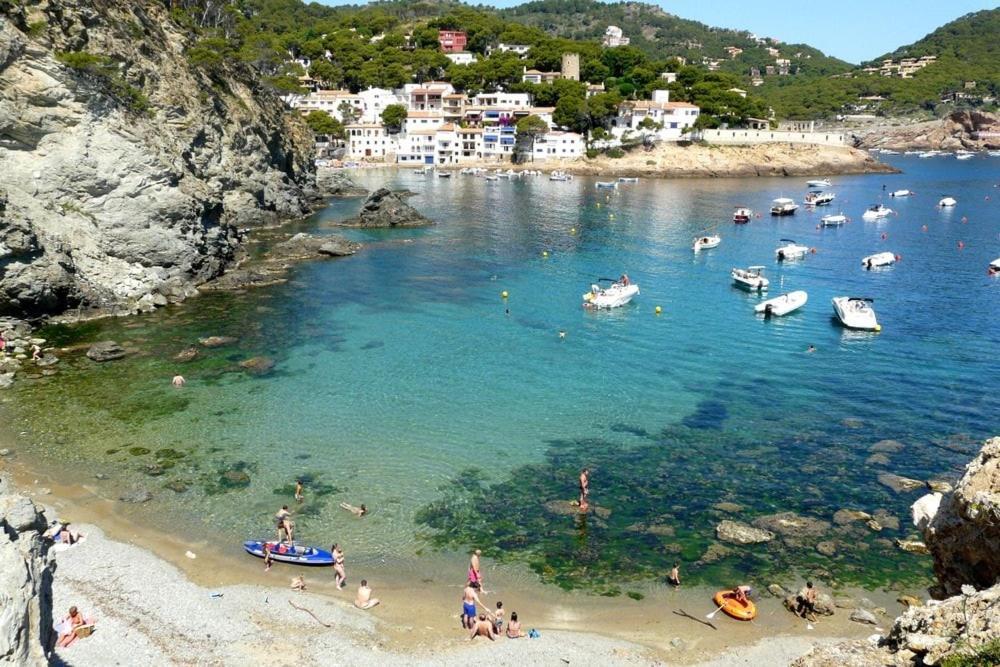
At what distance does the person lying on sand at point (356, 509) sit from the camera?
23219 millimetres

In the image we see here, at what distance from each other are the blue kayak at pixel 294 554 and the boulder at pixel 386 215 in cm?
5932

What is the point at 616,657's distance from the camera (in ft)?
56.1

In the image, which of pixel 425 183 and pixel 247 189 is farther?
pixel 425 183

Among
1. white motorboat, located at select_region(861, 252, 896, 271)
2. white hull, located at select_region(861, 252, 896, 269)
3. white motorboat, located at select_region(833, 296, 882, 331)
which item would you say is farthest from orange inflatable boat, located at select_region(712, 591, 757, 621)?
white hull, located at select_region(861, 252, 896, 269)

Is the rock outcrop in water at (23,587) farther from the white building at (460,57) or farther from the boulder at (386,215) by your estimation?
the white building at (460,57)

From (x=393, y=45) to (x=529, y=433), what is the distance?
17415cm

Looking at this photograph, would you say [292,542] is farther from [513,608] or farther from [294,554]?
[513,608]

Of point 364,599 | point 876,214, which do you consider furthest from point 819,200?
point 364,599

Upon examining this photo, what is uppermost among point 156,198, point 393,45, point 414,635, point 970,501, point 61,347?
point 393,45

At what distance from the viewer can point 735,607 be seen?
61.1 ft

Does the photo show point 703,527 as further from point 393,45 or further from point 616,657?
point 393,45

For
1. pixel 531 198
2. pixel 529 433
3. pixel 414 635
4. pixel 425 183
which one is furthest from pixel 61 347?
pixel 425 183

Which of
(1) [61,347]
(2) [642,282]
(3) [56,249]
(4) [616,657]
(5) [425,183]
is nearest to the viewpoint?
(4) [616,657]

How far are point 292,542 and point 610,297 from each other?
30804 millimetres
